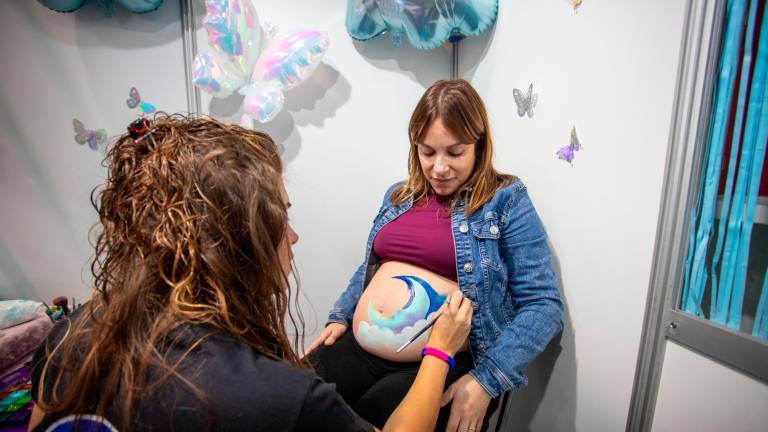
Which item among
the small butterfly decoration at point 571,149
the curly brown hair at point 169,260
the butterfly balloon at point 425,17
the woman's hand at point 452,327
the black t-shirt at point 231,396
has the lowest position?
the woman's hand at point 452,327

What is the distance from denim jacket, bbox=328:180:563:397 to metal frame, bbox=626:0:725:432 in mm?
218

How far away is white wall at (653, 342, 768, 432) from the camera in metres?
0.66

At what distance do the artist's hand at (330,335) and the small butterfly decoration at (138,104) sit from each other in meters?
1.14

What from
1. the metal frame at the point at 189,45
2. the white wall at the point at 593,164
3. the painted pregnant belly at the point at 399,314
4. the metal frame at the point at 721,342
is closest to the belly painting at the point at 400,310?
the painted pregnant belly at the point at 399,314

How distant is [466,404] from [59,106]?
6.00 ft

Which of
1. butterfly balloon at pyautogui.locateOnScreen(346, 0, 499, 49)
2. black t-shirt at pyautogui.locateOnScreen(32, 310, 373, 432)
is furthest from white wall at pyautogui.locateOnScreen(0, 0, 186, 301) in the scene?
black t-shirt at pyautogui.locateOnScreen(32, 310, 373, 432)

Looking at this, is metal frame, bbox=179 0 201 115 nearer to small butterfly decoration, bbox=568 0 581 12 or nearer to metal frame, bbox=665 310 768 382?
small butterfly decoration, bbox=568 0 581 12

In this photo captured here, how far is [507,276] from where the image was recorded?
1.04 m

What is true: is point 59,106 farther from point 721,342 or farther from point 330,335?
point 721,342

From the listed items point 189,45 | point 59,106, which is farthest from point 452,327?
point 59,106

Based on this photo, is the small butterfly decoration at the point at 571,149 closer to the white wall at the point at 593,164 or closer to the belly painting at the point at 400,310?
the white wall at the point at 593,164

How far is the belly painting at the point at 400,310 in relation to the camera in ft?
3.25

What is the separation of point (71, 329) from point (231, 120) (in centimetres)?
116

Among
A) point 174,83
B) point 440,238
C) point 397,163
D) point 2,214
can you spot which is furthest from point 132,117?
point 440,238
